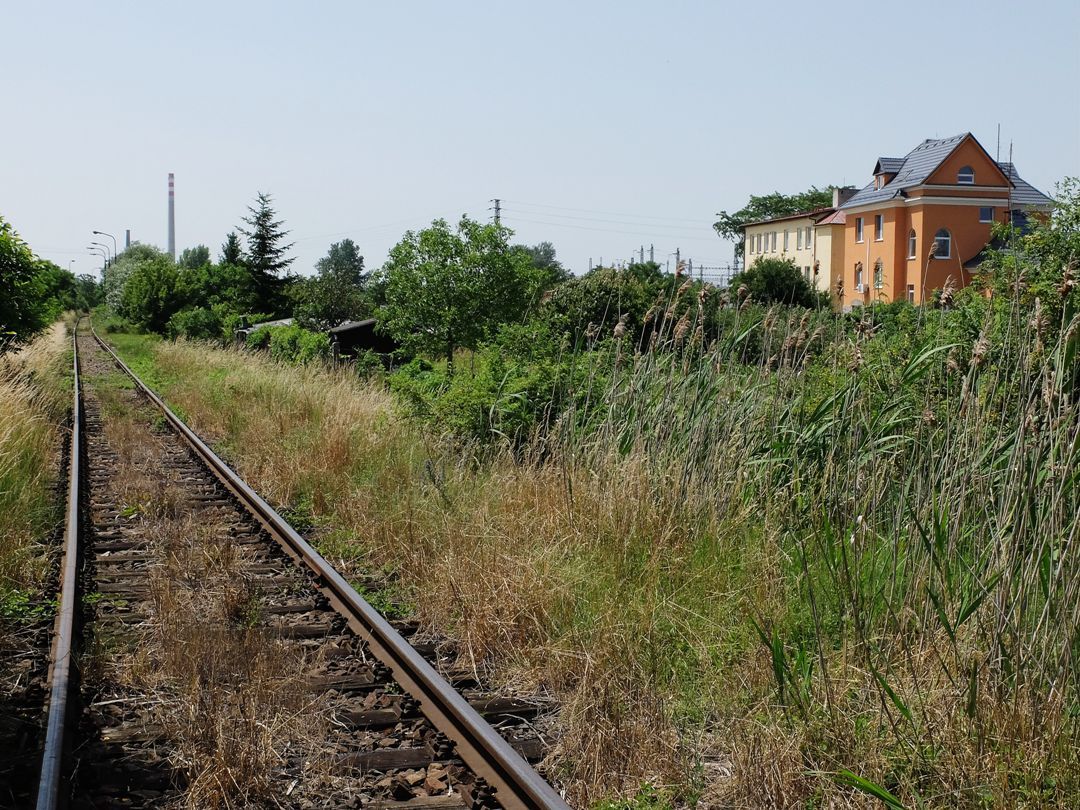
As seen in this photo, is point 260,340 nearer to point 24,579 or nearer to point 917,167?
point 24,579

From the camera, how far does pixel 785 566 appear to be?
5648mm

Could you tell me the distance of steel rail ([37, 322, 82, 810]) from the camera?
12.8ft

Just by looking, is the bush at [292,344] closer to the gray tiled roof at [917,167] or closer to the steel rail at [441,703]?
the steel rail at [441,703]

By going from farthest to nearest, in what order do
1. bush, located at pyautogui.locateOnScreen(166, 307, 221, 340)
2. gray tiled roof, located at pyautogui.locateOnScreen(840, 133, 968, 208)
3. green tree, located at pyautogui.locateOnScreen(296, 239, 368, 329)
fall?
1. bush, located at pyautogui.locateOnScreen(166, 307, 221, 340)
2. gray tiled roof, located at pyautogui.locateOnScreen(840, 133, 968, 208)
3. green tree, located at pyautogui.locateOnScreen(296, 239, 368, 329)

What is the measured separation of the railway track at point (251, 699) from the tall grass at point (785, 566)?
39 cm

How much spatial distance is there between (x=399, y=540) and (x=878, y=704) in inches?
166

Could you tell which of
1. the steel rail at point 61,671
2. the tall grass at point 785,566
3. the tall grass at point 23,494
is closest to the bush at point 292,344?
the tall grass at point 23,494

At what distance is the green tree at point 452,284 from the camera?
20797 millimetres

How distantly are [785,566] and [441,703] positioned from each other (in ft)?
6.56

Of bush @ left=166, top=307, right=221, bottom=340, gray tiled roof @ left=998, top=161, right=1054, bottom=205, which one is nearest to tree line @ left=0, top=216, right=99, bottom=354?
gray tiled roof @ left=998, top=161, right=1054, bottom=205

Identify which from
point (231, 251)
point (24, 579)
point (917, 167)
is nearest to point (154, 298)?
point (231, 251)

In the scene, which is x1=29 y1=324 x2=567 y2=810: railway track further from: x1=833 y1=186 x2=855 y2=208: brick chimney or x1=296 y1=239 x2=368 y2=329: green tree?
x1=833 y1=186 x2=855 y2=208: brick chimney

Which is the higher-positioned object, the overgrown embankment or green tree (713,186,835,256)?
green tree (713,186,835,256)

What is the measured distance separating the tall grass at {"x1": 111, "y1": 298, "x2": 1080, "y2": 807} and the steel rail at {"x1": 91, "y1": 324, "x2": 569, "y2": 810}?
22cm
